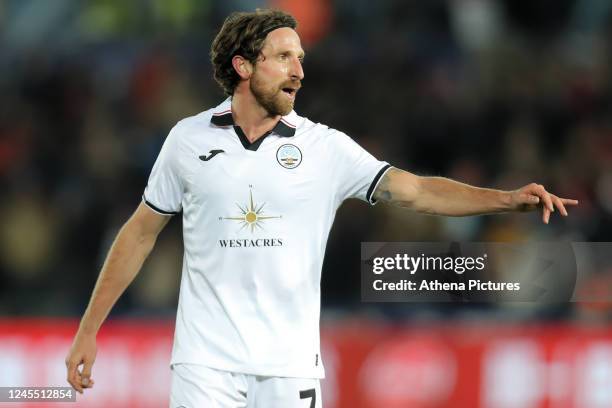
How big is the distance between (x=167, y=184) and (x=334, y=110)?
4.15 meters

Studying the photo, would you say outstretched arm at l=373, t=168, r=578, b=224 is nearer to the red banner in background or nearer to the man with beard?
the man with beard

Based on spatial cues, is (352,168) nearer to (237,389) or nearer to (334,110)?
(237,389)

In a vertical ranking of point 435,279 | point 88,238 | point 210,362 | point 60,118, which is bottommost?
point 210,362

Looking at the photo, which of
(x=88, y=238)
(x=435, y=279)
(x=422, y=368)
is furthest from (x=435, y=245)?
(x=88, y=238)

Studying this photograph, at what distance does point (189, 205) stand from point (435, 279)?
1.18m

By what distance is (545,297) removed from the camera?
532 cm

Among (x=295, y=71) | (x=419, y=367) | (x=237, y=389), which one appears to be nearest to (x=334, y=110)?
(x=419, y=367)

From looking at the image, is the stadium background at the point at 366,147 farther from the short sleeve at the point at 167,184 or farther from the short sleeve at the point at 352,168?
the short sleeve at the point at 167,184

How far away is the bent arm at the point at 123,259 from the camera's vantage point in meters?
4.80

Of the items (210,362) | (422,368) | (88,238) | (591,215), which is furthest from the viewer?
(88,238)

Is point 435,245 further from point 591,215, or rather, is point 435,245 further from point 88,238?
point 88,238

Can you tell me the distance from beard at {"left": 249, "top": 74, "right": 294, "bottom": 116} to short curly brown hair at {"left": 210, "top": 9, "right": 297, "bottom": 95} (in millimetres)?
108

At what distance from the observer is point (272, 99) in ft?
15.3

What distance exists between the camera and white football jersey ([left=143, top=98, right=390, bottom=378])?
4.54m
